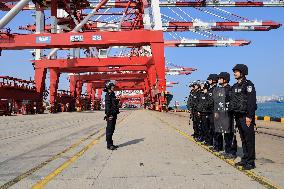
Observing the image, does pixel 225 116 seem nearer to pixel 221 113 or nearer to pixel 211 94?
pixel 221 113

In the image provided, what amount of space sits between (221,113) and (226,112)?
125 millimetres

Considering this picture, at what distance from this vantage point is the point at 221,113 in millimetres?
7824

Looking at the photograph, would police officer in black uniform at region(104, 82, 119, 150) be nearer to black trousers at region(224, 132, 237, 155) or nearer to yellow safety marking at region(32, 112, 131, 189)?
yellow safety marking at region(32, 112, 131, 189)

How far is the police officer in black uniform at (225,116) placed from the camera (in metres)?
7.65

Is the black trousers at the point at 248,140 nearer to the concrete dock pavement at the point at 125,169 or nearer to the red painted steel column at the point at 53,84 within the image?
the concrete dock pavement at the point at 125,169

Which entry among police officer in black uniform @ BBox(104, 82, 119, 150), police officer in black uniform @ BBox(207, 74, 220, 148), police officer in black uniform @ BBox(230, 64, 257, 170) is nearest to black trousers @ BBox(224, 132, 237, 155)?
police officer in black uniform @ BBox(207, 74, 220, 148)

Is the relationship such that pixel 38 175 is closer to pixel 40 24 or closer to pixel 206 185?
pixel 206 185

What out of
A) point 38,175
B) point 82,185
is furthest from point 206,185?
point 38,175

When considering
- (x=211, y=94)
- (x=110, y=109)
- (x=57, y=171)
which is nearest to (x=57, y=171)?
(x=57, y=171)

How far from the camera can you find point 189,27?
54.5 meters

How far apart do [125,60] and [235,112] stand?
41499mm

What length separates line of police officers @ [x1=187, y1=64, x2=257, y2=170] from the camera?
633 cm

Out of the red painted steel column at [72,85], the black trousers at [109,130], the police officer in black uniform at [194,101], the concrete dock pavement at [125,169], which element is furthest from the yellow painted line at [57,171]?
the red painted steel column at [72,85]

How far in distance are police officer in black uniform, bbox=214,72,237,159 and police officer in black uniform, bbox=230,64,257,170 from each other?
1.09 m
